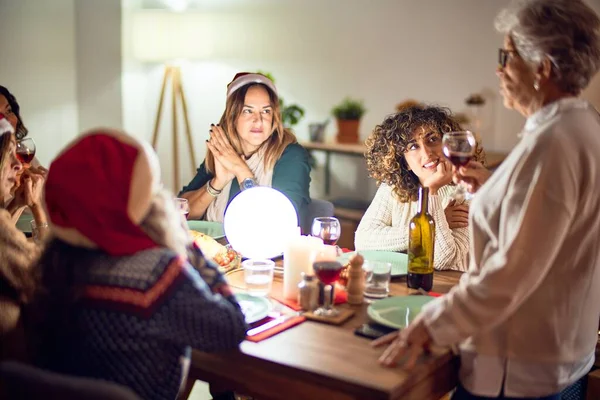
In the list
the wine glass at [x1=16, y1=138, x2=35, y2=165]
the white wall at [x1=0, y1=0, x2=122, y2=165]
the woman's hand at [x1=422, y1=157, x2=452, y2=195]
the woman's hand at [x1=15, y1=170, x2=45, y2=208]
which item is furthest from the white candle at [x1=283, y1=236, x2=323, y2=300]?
the white wall at [x1=0, y1=0, x2=122, y2=165]

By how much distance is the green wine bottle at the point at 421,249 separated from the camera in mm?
2059

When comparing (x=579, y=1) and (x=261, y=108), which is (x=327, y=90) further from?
(x=579, y=1)

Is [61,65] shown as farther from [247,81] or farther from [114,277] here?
[114,277]

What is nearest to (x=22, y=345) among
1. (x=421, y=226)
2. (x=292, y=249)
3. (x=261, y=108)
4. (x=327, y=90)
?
(x=292, y=249)

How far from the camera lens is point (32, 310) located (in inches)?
60.3

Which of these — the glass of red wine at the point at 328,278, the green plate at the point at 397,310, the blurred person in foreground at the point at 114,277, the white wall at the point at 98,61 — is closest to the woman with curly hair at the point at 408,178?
the green plate at the point at 397,310

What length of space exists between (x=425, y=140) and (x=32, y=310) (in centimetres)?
146

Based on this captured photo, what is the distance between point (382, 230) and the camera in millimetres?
2508

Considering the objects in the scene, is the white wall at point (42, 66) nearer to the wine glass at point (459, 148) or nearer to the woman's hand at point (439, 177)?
the woman's hand at point (439, 177)

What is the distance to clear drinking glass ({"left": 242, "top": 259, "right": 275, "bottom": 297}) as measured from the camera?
1939 millimetres

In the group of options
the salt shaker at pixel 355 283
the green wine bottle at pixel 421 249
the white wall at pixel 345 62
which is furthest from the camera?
the white wall at pixel 345 62

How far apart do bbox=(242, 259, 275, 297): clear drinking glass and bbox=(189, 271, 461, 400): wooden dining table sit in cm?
24

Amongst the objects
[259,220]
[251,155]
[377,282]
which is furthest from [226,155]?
[377,282]

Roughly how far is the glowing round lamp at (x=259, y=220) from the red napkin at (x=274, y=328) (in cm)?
43
